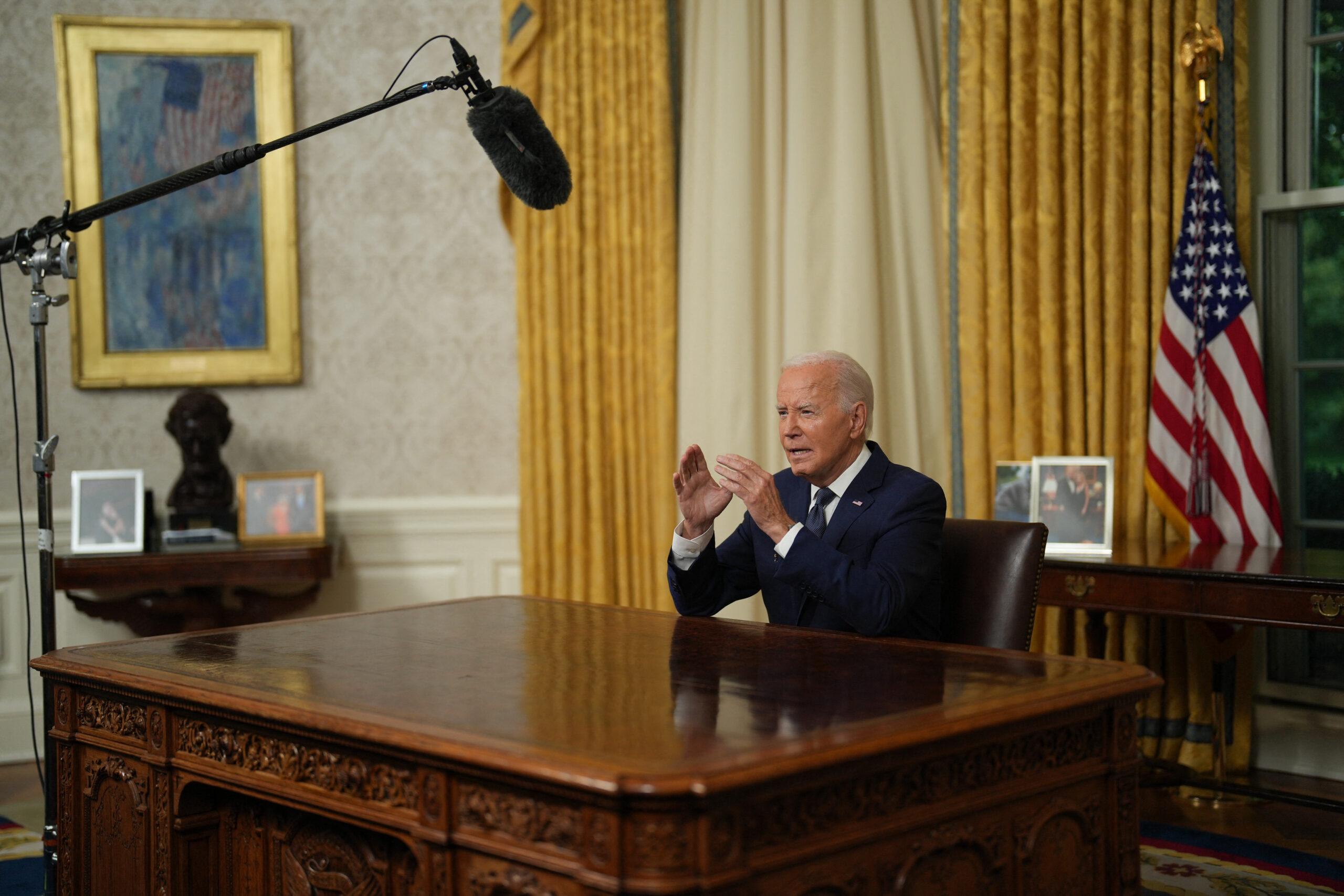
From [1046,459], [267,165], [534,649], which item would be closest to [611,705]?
[534,649]

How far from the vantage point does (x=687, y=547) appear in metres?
2.91

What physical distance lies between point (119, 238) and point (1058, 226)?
12.2ft

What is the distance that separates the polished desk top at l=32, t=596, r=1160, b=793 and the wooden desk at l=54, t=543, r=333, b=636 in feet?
6.39

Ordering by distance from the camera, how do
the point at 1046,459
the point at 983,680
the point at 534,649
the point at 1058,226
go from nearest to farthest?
the point at 983,680 → the point at 534,649 → the point at 1046,459 → the point at 1058,226

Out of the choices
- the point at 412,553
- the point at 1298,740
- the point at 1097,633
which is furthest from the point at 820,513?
the point at 412,553

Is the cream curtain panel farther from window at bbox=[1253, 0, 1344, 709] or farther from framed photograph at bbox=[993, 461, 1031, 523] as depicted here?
window at bbox=[1253, 0, 1344, 709]

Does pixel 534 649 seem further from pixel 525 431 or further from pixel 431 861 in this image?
pixel 525 431

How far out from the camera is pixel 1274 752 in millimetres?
4395

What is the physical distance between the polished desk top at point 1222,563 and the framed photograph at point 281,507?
283 centimetres

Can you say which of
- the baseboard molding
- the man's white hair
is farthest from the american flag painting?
the baseboard molding

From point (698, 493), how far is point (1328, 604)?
68.9 inches

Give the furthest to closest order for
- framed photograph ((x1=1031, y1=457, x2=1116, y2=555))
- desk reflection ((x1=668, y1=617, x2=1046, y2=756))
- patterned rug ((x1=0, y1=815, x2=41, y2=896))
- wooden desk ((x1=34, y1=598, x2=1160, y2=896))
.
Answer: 1. framed photograph ((x1=1031, y1=457, x2=1116, y2=555))
2. patterned rug ((x1=0, y1=815, x2=41, y2=896))
3. desk reflection ((x1=668, y1=617, x2=1046, y2=756))
4. wooden desk ((x1=34, y1=598, x2=1160, y2=896))

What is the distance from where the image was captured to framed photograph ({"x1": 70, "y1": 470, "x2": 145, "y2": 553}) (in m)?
4.73

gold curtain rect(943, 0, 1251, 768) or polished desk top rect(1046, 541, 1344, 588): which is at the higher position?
gold curtain rect(943, 0, 1251, 768)
